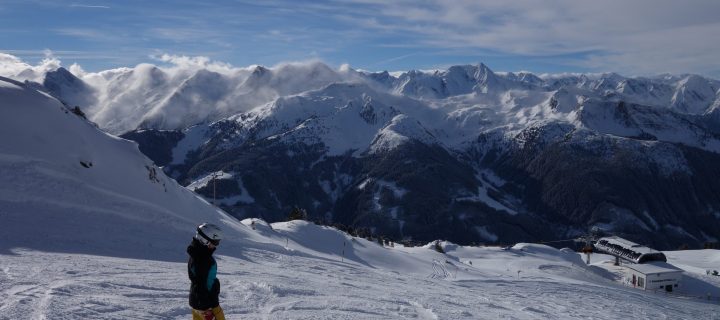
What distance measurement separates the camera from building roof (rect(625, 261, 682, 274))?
6003 cm

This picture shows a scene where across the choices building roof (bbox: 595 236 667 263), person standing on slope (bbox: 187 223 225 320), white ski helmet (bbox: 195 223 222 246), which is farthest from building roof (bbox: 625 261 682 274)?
white ski helmet (bbox: 195 223 222 246)

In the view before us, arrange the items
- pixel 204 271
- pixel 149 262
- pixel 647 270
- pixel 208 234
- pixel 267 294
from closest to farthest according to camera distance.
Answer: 1. pixel 208 234
2. pixel 204 271
3. pixel 267 294
4. pixel 149 262
5. pixel 647 270

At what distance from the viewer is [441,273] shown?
36469mm

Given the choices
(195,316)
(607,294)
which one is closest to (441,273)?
(607,294)

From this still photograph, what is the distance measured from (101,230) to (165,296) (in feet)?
37.7

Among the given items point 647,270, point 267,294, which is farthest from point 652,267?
point 267,294

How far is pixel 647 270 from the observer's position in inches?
2388

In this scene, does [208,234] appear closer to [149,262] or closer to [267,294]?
[267,294]

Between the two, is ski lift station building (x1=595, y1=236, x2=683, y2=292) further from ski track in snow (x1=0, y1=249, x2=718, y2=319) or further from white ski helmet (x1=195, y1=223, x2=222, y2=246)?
white ski helmet (x1=195, y1=223, x2=222, y2=246)

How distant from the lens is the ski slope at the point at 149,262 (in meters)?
14.8

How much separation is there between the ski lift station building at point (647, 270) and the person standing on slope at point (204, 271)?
193 feet

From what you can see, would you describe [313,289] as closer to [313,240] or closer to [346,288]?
[346,288]

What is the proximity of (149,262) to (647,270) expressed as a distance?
56.0 meters

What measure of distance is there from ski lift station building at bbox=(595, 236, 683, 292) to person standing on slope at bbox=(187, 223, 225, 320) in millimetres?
58767
